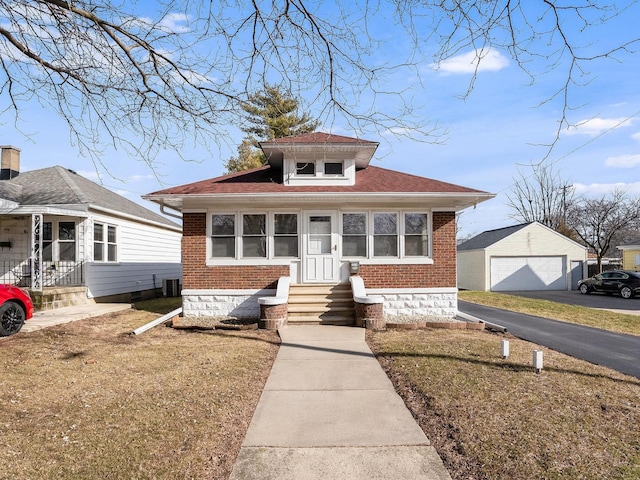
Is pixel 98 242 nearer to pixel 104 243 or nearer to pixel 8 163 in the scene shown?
pixel 104 243

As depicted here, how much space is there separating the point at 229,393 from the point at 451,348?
171 inches

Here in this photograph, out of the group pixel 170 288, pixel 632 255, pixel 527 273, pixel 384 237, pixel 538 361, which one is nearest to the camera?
pixel 538 361

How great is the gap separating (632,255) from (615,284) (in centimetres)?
955

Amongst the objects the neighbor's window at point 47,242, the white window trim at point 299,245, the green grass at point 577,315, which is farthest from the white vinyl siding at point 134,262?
the green grass at point 577,315

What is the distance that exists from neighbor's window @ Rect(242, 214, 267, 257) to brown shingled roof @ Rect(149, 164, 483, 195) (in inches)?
Answer: 33.5

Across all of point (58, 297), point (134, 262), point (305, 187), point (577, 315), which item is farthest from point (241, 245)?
point (577, 315)

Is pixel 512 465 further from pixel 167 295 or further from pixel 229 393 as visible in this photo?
pixel 167 295

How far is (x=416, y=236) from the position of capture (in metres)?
11.5

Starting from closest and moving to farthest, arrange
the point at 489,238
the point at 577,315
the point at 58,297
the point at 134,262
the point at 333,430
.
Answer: the point at 333,430 → the point at 58,297 → the point at 577,315 → the point at 134,262 → the point at 489,238

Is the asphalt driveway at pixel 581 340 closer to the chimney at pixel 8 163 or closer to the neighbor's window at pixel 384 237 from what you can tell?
the neighbor's window at pixel 384 237

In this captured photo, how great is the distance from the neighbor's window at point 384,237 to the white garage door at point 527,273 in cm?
1697

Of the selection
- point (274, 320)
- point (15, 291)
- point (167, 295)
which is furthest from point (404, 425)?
point (167, 295)

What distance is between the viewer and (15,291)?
8.91 m

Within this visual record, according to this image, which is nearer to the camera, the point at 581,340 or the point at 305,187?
the point at 581,340
